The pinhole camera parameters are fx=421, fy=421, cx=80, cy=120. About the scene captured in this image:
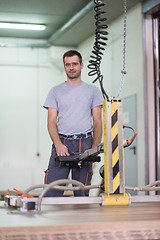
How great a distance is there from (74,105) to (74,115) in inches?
2.7

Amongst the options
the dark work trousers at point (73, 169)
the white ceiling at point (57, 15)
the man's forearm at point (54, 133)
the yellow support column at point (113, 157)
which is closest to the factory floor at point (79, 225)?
the yellow support column at point (113, 157)

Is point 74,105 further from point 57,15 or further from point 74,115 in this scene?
point 57,15

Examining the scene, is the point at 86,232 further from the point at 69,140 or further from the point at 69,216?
the point at 69,140

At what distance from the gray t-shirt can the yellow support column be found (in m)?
1.33

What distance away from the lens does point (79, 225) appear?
2.87ft

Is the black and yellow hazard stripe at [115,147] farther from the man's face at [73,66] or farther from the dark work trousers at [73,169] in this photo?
the man's face at [73,66]

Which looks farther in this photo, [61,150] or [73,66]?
[73,66]

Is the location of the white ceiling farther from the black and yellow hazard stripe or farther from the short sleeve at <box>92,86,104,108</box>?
the black and yellow hazard stripe

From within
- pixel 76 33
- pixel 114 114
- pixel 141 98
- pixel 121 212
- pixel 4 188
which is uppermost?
pixel 76 33

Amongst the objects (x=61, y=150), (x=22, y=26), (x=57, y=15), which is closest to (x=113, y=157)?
(x=61, y=150)

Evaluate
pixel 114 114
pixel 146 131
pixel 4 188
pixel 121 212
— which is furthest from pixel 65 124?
pixel 4 188

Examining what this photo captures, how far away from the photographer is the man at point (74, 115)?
2.63m

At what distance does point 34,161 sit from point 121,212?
6742 mm

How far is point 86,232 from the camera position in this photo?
87cm
